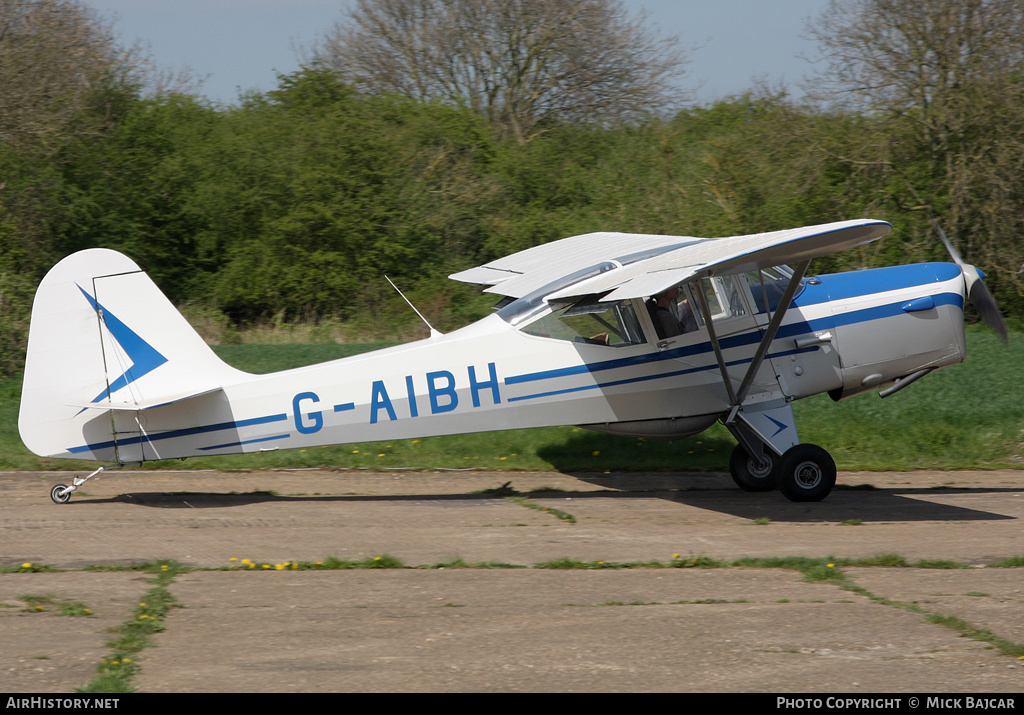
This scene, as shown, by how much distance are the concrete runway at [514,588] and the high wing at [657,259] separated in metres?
2.05

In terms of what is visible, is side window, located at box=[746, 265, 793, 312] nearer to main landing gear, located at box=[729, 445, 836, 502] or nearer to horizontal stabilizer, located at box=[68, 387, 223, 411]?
main landing gear, located at box=[729, 445, 836, 502]

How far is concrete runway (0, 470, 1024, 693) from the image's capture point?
458cm

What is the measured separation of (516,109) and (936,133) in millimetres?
13290

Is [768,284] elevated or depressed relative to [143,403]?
elevated

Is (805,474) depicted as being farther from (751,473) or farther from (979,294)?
(979,294)

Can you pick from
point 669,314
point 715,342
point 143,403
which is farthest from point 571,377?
point 143,403

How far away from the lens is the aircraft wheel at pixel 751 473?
923 cm

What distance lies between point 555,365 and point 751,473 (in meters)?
2.35

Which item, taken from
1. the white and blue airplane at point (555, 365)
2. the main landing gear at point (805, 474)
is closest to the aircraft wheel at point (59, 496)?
the white and blue airplane at point (555, 365)

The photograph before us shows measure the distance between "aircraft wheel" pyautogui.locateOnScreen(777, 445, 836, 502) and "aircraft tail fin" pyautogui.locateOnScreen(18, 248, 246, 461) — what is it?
524 centimetres

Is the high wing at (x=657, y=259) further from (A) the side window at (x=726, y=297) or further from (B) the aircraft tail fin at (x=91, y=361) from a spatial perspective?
(B) the aircraft tail fin at (x=91, y=361)

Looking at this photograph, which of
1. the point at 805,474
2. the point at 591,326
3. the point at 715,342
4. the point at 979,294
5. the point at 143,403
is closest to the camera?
the point at 143,403

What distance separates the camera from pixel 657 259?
823 cm

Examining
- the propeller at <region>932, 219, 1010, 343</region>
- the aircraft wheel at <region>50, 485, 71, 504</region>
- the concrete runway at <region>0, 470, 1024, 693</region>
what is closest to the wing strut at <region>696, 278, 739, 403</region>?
the concrete runway at <region>0, 470, 1024, 693</region>
